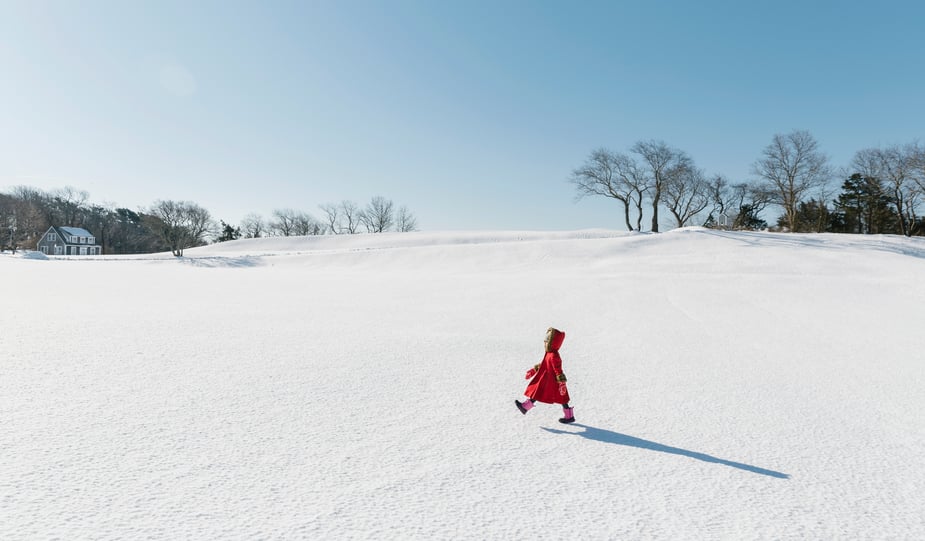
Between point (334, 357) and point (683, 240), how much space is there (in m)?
28.3

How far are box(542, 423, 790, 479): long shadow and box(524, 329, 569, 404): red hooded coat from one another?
32cm

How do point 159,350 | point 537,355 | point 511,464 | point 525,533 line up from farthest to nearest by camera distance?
point 537,355 → point 159,350 → point 511,464 → point 525,533

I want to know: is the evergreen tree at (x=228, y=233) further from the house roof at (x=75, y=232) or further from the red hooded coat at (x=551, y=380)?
the red hooded coat at (x=551, y=380)

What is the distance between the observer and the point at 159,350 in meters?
6.36

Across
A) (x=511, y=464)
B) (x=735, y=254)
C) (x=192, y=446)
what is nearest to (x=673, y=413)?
(x=511, y=464)

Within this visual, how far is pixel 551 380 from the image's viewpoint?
4.57m

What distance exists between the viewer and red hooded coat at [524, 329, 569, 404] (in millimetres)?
4504

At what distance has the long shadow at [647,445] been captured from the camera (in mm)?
3644

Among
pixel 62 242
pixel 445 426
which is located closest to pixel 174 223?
pixel 62 242

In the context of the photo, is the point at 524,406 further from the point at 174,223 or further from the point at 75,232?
the point at 75,232

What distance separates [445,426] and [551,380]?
4.14 feet

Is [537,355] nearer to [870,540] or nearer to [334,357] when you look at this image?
[334,357]

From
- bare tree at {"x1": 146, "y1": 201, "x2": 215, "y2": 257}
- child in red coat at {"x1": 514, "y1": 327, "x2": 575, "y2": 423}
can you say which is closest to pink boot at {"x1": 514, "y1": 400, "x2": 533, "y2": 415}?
child in red coat at {"x1": 514, "y1": 327, "x2": 575, "y2": 423}

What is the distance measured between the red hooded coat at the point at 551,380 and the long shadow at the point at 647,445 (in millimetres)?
323
